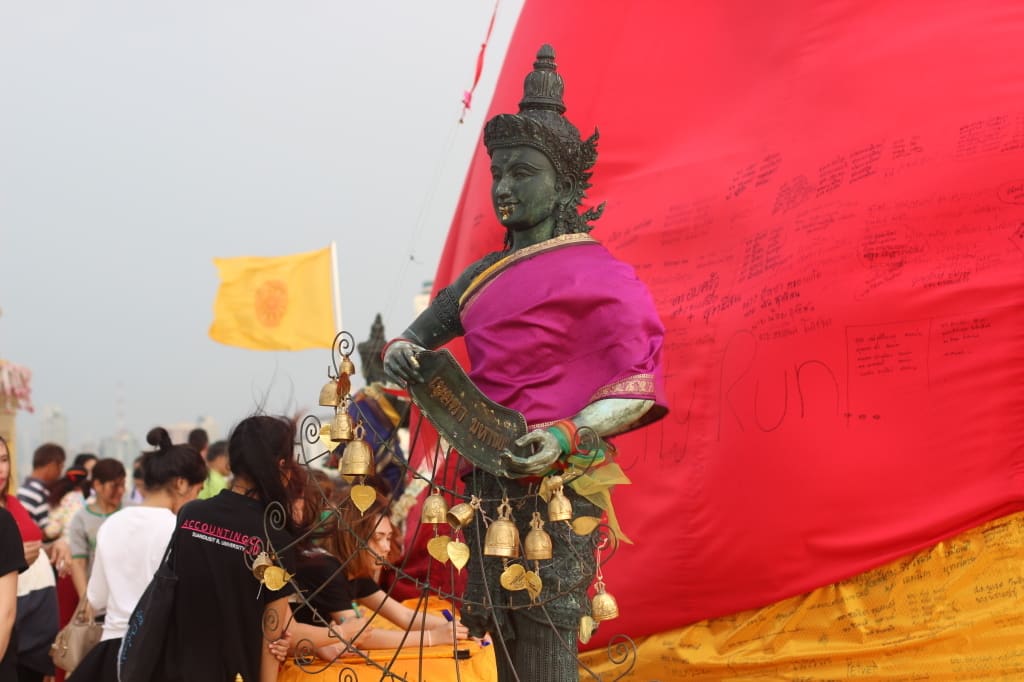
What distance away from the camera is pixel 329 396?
11.0 ft

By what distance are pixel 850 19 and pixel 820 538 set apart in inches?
84.9

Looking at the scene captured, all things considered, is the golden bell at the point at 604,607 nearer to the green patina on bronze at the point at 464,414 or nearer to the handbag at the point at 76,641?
the green patina on bronze at the point at 464,414

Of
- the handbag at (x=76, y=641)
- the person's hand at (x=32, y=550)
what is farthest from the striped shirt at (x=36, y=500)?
the handbag at (x=76, y=641)

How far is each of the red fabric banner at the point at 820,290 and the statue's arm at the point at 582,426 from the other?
1698 millimetres

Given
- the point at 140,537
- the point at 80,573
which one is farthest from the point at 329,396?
the point at 80,573

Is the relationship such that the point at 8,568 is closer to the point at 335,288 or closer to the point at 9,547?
the point at 9,547

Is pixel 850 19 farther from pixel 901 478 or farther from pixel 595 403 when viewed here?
pixel 595 403

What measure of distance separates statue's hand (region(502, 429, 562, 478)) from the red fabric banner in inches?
77.3

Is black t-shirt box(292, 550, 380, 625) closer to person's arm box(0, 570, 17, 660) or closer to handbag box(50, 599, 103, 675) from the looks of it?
handbag box(50, 599, 103, 675)

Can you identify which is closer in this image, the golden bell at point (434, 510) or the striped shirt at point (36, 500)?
the golden bell at point (434, 510)

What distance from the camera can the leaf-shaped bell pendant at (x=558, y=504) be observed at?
117 inches

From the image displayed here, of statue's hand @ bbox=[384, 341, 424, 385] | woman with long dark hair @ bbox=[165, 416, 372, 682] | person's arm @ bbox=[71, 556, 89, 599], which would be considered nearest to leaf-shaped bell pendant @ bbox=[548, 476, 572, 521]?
statue's hand @ bbox=[384, 341, 424, 385]

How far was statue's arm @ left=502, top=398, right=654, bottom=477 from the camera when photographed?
2.93 meters

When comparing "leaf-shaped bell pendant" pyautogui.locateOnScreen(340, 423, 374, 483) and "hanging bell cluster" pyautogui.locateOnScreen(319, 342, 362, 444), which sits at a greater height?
"hanging bell cluster" pyautogui.locateOnScreen(319, 342, 362, 444)
